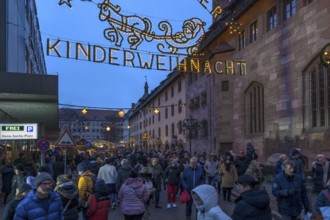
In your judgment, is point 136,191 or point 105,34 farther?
point 105,34

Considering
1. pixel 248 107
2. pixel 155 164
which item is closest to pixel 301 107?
pixel 248 107

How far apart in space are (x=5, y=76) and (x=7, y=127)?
7.18 ft

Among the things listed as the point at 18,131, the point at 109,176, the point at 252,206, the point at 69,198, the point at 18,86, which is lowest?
the point at 109,176

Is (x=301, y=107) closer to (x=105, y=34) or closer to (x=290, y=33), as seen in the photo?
(x=290, y=33)

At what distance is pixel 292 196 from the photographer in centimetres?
708

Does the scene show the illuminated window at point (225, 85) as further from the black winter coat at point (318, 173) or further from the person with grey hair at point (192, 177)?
the person with grey hair at point (192, 177)

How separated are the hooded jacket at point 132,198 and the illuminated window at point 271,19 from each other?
1583cm

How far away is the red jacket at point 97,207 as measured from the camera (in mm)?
6957

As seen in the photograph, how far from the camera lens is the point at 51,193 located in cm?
540

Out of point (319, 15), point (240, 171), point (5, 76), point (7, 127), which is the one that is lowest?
point (240, 171)

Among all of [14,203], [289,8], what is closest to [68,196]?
[14,203]

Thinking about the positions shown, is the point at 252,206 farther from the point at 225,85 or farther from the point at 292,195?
the point at 225,85

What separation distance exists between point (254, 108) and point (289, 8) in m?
6.42

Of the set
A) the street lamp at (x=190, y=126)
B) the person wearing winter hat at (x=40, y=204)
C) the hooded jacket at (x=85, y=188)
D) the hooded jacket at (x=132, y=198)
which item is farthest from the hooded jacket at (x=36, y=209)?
the street lamp at (x=190, y=126)
